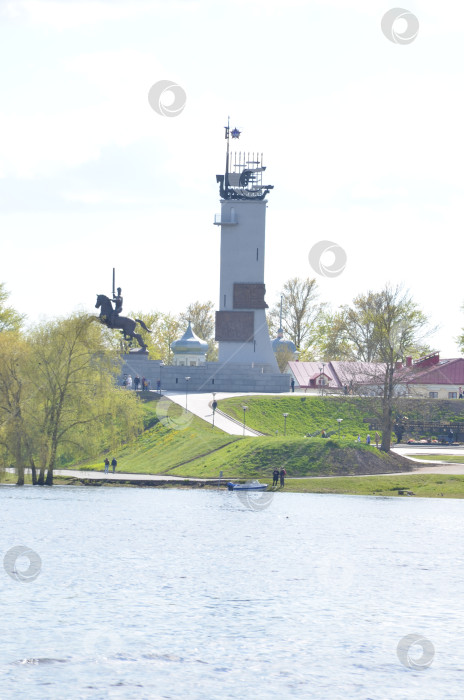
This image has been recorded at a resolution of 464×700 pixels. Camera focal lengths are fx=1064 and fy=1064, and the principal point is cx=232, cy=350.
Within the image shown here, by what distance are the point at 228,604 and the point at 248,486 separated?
35215 millimetres

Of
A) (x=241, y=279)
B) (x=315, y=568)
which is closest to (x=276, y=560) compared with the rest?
(x=315, y=568)

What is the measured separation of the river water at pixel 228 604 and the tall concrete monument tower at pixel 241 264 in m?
50.5

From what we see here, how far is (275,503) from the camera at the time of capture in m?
64.8

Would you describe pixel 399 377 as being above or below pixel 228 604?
above

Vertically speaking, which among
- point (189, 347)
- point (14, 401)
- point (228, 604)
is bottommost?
point (228, 604)

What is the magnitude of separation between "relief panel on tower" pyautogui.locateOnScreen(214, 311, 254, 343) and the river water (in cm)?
5038

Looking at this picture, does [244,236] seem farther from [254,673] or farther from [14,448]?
[254,673]

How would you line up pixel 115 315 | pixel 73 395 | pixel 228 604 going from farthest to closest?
pixel 115 315
pixel 73 395
pixel 228 604

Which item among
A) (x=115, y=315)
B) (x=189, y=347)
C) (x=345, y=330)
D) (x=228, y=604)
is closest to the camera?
(x=228, y=604)

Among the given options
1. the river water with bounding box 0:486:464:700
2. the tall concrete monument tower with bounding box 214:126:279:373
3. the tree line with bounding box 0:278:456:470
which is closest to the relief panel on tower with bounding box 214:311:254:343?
the tall concrete monument tower with bounding box 214:126:279:373

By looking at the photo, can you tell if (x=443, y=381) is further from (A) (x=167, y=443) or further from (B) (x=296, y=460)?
(B) (x=296, y=460)

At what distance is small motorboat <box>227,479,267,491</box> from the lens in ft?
223

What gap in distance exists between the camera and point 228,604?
34125mm

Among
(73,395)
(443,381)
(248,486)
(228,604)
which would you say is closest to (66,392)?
(73,395)
